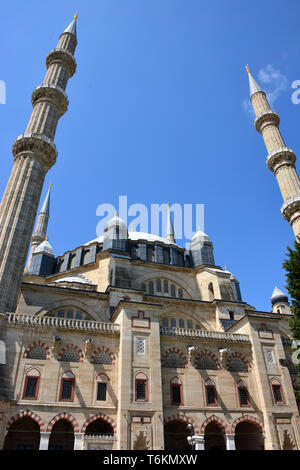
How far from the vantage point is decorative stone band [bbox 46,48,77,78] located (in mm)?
32469

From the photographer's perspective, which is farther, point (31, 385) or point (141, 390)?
point (141, 390)

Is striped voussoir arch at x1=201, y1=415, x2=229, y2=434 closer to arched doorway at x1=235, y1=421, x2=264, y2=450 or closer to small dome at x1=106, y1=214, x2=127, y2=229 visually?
arched doorway at x1=235, y1=421, x2=264, y2=450

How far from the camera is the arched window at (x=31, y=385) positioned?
53.4ft

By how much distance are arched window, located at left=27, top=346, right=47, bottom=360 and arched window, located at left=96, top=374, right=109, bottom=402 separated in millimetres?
2910

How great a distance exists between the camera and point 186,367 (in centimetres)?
1939

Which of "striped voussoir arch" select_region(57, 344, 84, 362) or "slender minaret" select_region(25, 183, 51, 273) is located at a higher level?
"slender minaret" select_region(25, 183, 51, 273)

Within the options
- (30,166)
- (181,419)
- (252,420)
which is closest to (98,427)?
(181,419)

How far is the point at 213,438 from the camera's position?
→ 20.2m

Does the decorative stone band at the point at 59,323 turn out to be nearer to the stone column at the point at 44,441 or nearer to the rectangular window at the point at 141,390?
the rectangular window at the point at 141,390

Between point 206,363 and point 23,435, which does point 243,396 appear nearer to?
point 206,363

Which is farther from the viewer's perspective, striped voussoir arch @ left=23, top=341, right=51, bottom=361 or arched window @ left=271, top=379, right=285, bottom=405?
arched window @ left=271, top=379, right=285, bottom=405

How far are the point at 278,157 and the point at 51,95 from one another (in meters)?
20.2

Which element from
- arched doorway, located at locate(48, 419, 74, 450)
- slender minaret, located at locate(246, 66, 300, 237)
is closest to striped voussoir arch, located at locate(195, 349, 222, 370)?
arched doorway, located at locate(48, 419, 74, 450)
